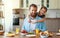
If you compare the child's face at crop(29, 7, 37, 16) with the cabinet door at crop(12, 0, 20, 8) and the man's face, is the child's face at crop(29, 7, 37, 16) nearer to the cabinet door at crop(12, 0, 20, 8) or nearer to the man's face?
the man's face

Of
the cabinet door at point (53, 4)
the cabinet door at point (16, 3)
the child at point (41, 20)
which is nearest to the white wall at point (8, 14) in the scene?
the cabinet door at point (16, 3)

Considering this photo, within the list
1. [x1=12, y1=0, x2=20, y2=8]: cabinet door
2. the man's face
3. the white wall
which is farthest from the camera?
the white wall

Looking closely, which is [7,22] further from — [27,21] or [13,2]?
[27,21]

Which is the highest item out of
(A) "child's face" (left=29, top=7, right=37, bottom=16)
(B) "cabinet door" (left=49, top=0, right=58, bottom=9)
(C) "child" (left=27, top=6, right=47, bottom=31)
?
(B) "cabinet door" (left=49, top=0, right=58, bottom=9)

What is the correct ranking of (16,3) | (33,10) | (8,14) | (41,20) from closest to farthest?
(33,10) < (41,20) < (16,3) < (8,14)

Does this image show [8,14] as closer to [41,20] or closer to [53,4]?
[53,4]

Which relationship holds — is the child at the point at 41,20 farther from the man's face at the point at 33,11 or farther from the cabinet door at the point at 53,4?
the cabinet door at the point at 53,4

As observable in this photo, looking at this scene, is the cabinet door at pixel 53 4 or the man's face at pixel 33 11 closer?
the man's face at pixel 33 11

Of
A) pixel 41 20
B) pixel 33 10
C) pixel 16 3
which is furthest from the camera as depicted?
pixel 16 3

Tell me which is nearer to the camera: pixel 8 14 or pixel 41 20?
pixel 41 20

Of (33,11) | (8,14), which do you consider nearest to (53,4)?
(8,14)

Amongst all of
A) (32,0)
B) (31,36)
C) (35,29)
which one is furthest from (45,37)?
(32,0)

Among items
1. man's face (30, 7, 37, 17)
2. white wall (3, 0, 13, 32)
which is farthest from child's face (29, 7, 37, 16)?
white wall (3, 0, 13, 32)

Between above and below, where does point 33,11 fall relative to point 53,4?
below
